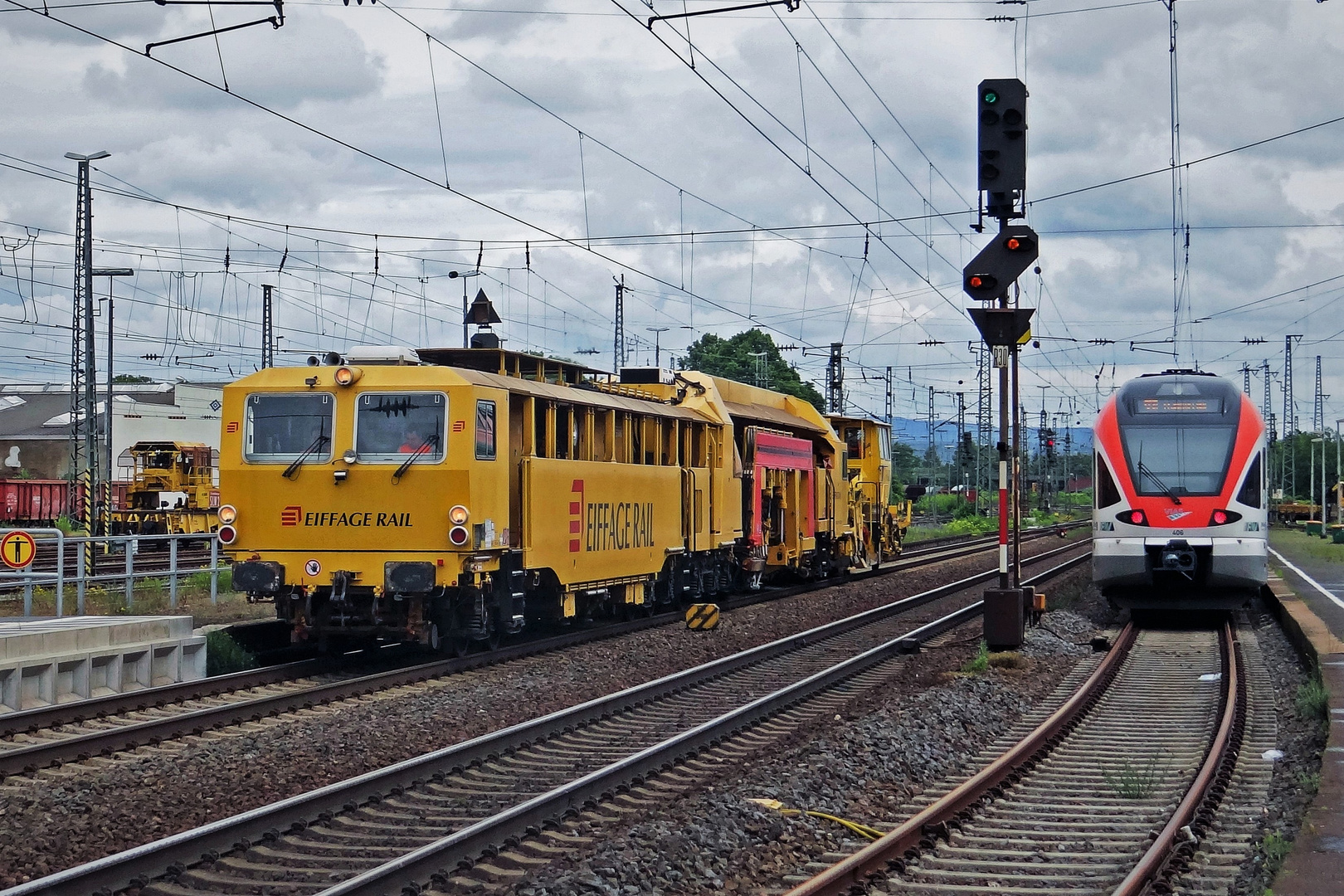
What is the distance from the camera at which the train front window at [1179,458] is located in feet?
59.8

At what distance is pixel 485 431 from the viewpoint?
47.2 feet

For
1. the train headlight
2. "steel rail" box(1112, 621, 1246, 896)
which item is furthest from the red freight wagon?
"steel rail" box(1112, 621, 1246, 896)

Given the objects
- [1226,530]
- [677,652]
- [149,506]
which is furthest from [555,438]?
[149,506]

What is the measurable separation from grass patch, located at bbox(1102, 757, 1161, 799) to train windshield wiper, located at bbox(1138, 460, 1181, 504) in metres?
8.94

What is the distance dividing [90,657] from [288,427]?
130 inches

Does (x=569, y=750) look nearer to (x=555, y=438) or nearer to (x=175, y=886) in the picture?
(x=175, y=886)

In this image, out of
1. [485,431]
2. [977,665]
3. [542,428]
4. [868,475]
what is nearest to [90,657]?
[485,431]

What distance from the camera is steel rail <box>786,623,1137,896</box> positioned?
21.8ft

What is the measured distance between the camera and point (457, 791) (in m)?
8.91

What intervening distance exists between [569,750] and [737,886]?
12.0 ft

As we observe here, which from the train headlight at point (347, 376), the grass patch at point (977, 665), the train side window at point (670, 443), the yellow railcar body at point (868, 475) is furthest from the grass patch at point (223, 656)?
the yellow railcar body at point (868, 475)

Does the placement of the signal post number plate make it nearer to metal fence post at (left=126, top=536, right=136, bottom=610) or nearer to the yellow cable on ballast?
metal fence post at (left=126, top=536, right=136, bottom=610)

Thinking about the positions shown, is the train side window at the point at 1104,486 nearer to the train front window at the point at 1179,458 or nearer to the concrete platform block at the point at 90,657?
the train front window at the point at 1179,458

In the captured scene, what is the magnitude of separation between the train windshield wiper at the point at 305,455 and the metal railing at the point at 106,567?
188 cm
